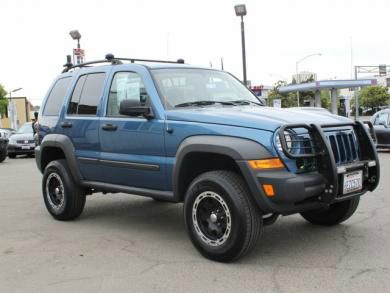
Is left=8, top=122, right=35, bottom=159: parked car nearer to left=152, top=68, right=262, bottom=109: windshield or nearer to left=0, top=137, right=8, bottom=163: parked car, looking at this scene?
left=0, top=137, right=8, bottom=163: parked car

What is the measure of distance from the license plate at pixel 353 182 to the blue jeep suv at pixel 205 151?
0.01 metres

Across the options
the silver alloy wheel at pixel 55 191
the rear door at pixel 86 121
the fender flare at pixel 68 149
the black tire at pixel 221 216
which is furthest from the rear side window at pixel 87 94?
the black tire at pixel 221 216

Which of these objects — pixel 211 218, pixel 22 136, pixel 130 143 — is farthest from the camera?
pixel 22 136

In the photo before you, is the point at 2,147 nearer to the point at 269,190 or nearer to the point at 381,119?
the point at 381,119

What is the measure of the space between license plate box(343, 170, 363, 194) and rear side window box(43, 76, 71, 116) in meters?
3.97

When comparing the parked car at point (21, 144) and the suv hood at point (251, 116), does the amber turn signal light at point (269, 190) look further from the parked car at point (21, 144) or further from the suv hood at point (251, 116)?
the parked car at point (21, 144)

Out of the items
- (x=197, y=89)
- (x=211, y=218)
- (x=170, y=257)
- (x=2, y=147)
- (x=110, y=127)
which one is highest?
(x=197, y=89)

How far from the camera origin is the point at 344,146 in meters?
Result: 4.96

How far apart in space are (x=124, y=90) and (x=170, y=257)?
6.63 ft

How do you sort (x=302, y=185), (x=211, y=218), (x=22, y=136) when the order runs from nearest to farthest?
(x=302, y=185) < (x=211, y=218) < (x=22, y=136)

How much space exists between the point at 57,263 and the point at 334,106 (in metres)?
39.1

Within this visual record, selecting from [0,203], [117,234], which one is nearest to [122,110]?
[117,234]

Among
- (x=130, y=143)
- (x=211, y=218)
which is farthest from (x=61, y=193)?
(x=211, y=218)

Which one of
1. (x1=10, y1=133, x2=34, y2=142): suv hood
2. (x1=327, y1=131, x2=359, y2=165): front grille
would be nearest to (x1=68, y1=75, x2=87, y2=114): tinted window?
(x1=327, y1=131, x2=359, y2=165): front grille
